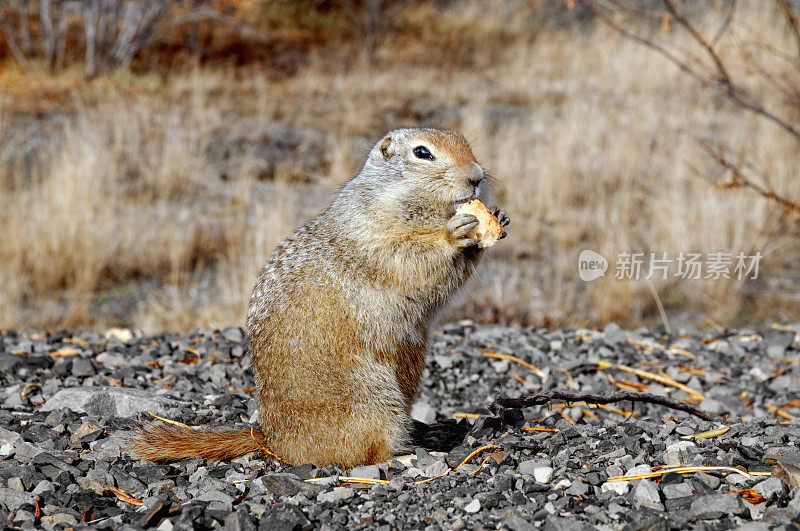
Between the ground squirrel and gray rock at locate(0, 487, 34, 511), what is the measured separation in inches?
16.7

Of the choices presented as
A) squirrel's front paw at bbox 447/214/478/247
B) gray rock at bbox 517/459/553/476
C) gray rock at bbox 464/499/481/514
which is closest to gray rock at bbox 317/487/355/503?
gray rock at bbox 464/499/481/514

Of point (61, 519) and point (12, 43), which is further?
point (12, 43)

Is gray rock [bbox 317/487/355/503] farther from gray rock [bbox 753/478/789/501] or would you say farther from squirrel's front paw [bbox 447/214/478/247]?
gray rock [bbox 753/478/789/501]

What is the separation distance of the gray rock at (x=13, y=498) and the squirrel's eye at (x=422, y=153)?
1.99 m

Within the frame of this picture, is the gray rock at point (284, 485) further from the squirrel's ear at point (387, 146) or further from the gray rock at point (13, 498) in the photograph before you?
the squirrel's ear at point (387, 146)

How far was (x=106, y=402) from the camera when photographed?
147 inches

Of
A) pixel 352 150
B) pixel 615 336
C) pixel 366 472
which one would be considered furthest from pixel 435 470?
pixel 352 150

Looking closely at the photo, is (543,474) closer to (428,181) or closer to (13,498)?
(428,181)

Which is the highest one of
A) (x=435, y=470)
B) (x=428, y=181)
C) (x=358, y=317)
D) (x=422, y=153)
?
(x=422, y=153)

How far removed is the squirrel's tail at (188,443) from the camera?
3074mm

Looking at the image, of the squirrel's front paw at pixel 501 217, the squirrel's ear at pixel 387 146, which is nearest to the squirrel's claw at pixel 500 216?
the squirrel's front paw at pixel 501 217

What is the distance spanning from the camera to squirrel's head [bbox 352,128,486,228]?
316cm

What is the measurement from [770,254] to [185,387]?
21.6 ft

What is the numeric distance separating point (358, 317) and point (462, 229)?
1.76 feet
